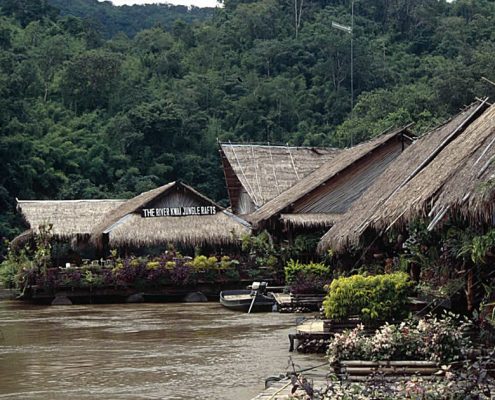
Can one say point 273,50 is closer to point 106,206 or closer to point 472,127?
point 106,206

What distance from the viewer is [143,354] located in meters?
15.8

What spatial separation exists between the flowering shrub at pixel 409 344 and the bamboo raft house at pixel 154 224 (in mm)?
20197

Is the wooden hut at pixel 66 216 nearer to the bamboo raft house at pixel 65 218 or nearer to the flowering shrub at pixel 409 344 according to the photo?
the bamboo raft house at pixel 65 218

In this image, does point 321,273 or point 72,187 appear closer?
point 321,273

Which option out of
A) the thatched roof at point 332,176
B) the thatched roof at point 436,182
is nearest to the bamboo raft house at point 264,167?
the thatched roof at point 332,176

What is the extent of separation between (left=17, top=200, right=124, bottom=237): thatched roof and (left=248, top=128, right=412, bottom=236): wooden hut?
30.4 feet

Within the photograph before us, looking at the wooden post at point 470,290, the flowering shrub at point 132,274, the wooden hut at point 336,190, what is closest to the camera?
the wooden post at point 470,290

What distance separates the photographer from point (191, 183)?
57594 mm

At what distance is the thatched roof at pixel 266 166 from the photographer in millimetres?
33875

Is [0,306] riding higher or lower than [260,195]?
lower

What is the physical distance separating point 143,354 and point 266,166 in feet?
63.7

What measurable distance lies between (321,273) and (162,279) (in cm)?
639

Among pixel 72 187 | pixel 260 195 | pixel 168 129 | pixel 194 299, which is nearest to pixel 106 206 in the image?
pixel 260 195

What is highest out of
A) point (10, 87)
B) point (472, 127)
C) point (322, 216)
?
point (10, 87)
